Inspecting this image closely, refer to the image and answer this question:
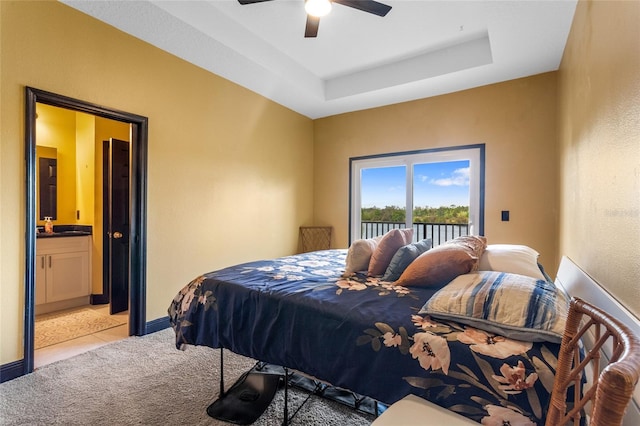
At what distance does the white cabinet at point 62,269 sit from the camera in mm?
3297

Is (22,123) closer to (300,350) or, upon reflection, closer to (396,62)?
(300,350)

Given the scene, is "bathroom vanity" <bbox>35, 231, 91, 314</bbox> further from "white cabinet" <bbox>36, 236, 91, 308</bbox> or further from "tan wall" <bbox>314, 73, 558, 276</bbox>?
"tan wall" <bbox>314, 73, 558, 276</bbox>

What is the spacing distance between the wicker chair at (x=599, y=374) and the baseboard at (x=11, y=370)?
122 inches

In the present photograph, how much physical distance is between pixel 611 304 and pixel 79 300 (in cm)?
495

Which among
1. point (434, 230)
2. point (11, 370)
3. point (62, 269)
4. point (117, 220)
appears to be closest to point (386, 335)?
point (11, 370)

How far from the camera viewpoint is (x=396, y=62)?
364 cm

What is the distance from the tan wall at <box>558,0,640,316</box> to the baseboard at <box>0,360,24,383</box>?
3507 millimetres

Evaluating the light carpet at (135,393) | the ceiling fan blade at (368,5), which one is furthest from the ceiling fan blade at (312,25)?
the light carpet at (135,393)

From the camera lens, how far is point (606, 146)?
4.82 ft

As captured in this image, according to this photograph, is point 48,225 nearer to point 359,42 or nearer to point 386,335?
point 359,42

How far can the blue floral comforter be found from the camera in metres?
0.99

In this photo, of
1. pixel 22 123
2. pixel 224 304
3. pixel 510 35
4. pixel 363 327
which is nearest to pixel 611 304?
pixel 363 327

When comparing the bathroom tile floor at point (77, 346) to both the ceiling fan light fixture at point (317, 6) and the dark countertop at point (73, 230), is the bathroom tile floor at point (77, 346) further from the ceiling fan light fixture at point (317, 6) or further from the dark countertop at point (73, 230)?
the ceiling fan light fixture at point (317, 6)

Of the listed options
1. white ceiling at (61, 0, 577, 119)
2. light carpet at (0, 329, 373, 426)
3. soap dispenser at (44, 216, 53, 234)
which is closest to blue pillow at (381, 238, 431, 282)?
light carpet at (0, 329, 373, 426)
